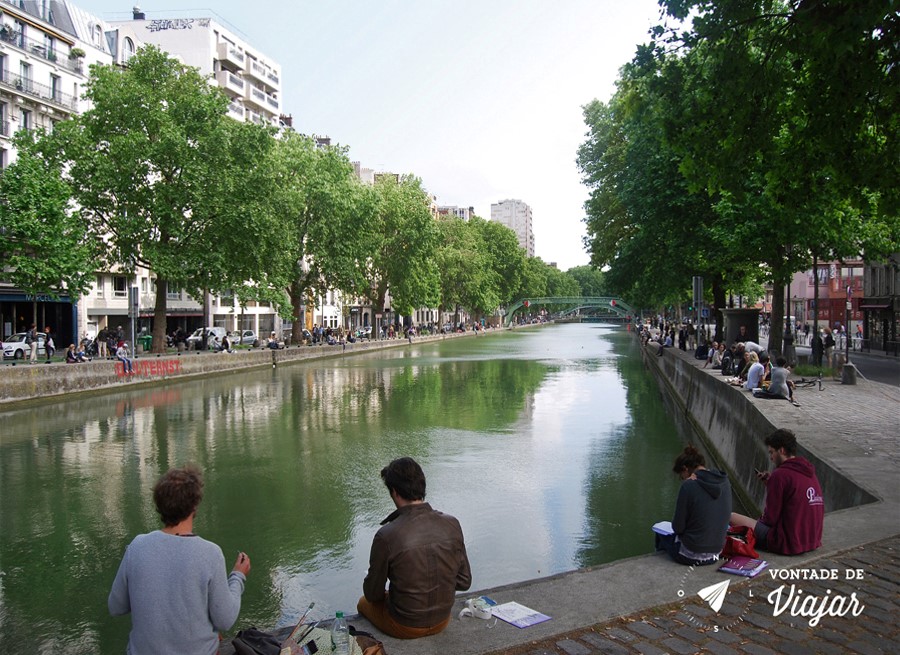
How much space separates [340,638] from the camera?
4441 mm

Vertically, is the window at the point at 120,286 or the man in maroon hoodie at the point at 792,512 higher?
the window at the point at 120,286

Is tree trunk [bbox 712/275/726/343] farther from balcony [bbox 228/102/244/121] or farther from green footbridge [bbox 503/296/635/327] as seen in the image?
green footbridge [bbox 503/296/635/327]

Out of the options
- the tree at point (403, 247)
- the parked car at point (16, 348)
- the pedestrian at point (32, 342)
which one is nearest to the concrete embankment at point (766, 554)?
the pedestrian at point (32, 342)

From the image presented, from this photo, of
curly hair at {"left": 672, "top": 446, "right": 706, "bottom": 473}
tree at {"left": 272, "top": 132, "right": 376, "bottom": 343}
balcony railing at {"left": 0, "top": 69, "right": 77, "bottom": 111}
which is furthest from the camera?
tree at {"left": 272, "top": 132, "right": 376, "bottom": 343}

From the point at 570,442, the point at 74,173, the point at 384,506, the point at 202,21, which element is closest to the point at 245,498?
the point at 384,506

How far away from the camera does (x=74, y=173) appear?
114 ft

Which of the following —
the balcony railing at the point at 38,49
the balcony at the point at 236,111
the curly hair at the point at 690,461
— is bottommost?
the curly hair at the point at 690,461

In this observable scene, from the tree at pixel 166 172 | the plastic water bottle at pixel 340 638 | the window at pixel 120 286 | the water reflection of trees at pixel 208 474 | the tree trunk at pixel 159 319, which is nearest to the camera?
the plastic water bottle at pixel 340 638

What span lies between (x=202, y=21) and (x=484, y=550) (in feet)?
232

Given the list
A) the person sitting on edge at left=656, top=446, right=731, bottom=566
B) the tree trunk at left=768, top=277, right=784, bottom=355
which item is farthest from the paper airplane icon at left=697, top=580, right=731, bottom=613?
the tree trunk at left=768, top=277, right=784, bottom=355

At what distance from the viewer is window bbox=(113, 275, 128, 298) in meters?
54.3

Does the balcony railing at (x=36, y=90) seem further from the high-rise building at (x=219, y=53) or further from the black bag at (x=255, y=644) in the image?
the black bag at (x=255, y=644)

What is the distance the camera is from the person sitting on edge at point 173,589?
3.89m

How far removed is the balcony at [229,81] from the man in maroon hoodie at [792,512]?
7061cm
